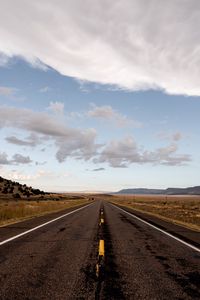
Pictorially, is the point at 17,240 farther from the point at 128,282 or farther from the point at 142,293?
the point at 142,293

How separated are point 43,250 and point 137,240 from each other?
396 centimetres

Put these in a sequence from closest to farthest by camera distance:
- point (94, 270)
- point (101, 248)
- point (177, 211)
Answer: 1. point (94, 270)
2. point (101, 248)
3. point (177, 211)

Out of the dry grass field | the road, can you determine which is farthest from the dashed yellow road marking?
the dry grass field

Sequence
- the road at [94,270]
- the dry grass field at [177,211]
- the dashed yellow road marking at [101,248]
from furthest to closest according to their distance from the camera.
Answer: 1. the dry grass field at [177,211]
2. the dashed yellow road marking at [101,248]
3. the road at [94,270]

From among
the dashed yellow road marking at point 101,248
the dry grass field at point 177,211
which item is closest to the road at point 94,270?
the dashed yellow road marking at point 101,248

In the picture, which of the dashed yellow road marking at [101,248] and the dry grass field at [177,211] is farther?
the dry grass field at [177,211]

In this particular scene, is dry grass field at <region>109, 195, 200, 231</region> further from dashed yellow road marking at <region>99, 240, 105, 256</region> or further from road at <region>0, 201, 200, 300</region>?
road at <region>0, 201, 200, 300</region>

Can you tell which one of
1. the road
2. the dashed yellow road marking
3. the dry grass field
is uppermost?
the dry grass field

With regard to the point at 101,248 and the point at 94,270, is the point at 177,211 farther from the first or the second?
the point at 94,270

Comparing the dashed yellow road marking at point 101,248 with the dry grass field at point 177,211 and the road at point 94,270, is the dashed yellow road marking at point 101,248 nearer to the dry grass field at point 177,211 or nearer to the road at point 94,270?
the road at point 94,270

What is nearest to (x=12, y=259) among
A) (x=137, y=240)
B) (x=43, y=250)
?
(x=43, y=250)

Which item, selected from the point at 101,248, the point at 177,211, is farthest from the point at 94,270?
the point at 177,211

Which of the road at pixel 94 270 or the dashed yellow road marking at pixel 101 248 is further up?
the dashed yellow road marking at pixel 101 248

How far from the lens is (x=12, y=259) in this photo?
8.27 metres
